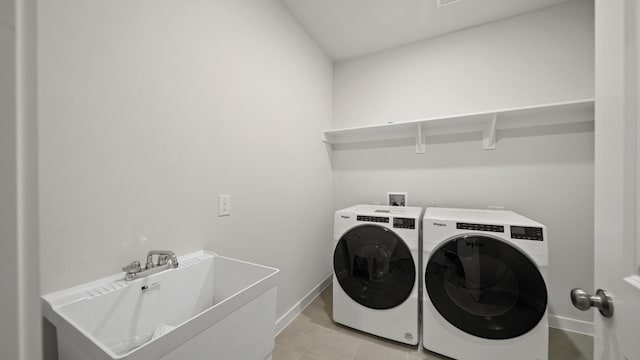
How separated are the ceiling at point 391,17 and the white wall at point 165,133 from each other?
267mm

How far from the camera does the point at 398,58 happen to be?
228cm

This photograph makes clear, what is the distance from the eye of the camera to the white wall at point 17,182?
307 millimetres

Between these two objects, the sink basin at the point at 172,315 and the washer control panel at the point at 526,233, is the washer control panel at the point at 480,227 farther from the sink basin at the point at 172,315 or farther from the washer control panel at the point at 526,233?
the sink basin at the point at 172,315

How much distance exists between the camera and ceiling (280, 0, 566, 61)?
173 cm

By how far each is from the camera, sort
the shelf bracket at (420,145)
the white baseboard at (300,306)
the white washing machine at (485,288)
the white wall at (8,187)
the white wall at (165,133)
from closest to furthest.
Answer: the white wall at (8,187), the white wall at (165,133), the white washing machine at (485,288), the white baseboard at (300,306), the shelf bracket at (420,145)

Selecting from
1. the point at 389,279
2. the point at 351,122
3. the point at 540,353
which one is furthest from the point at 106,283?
the point at 351,122

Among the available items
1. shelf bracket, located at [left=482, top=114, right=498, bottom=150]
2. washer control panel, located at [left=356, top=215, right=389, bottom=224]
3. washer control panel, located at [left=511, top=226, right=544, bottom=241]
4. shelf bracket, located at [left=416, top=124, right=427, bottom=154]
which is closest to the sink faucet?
washer control panel, located at [left=356, top=215, right=389, bottom=224]

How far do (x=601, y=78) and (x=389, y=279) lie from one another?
1.41 meters

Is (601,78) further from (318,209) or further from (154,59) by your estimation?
(318,209)

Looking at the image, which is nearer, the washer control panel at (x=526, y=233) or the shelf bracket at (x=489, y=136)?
the washer control panel at (x=526, y=233)

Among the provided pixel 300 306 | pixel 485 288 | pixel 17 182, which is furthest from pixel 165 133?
pixel 485 288

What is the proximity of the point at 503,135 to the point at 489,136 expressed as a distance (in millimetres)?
111

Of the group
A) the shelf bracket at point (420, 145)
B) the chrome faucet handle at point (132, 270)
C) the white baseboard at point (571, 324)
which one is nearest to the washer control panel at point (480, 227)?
the shelf bracket at point (420, 145)

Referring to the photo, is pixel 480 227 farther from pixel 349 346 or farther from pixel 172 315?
pixel 172 315
